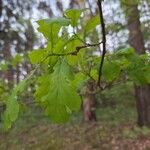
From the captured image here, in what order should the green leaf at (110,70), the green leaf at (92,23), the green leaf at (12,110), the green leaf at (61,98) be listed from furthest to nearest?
the green leaf at (110,70) → the green leaf at (92,23) → the green leaf at (12,110) → the green leaf at (61,98)

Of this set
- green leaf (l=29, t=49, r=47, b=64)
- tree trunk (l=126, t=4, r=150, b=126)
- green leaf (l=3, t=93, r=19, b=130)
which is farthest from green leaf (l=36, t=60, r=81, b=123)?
tree trunk (l=126, t=4, r=150, b=126)

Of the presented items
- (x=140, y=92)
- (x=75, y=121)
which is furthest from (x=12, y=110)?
(x=75, y=121)

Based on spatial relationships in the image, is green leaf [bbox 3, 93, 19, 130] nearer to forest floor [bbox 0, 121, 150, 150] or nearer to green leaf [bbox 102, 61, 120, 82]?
green leaf [bbox 102, 61, 120, 82]

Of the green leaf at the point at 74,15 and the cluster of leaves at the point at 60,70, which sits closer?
the cluster of leaves at the point at 60,70

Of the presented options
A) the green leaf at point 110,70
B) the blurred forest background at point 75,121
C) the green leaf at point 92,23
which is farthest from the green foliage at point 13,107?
the blurred forest background at point 75,121

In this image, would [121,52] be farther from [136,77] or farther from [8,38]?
[8,38]

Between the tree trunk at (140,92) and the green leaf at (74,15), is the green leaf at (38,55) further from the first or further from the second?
the tree trunk at (140,92)
